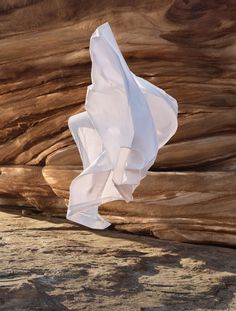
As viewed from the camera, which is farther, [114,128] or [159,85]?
[159,85]

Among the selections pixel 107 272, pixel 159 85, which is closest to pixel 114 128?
pixel 107 272

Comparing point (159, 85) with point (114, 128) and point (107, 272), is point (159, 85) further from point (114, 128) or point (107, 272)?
point (107, 272)

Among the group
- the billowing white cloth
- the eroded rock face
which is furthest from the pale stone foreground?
the billowing white cloth

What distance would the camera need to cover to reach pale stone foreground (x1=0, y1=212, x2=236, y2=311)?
2291 mm

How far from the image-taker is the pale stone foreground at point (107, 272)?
2.29 m

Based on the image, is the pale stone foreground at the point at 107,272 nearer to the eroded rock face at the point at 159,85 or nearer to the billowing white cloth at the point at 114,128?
the eroded rock face at the point at 159,85

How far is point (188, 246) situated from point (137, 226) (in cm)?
30

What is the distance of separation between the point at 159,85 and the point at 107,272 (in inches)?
37.4

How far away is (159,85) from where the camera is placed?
3.08 m

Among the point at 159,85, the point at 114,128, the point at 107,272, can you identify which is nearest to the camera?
the point at 114,128

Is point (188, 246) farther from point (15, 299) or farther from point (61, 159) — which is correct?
point (15, 299)

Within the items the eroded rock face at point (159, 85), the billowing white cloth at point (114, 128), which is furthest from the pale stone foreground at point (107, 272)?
the billowing white cloth at point (114, 128)

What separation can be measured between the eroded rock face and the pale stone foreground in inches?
5.8

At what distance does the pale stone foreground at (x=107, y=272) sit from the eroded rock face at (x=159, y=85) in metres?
0.15
